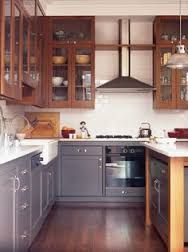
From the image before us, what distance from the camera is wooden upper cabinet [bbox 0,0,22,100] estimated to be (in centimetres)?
294

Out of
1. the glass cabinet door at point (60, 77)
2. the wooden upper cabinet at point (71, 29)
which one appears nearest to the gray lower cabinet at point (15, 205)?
the glass cabinet door at point (60, 77)

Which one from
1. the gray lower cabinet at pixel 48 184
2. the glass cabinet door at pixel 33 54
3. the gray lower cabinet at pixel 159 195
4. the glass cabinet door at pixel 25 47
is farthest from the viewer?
the glass cabinet door at pixel 33 54

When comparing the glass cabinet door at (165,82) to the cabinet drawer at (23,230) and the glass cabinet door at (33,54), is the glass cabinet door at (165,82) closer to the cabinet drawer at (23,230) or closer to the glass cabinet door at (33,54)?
the glass cabinet door at (33,54)

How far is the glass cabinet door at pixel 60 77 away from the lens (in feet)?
18.2

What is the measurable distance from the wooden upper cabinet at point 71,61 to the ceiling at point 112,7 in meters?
0.18

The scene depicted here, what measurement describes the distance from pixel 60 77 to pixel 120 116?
1101mm

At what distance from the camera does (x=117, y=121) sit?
588 centimetres

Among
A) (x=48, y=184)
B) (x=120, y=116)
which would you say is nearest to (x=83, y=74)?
(x=120, y=116)

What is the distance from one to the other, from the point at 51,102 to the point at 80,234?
7.67ft

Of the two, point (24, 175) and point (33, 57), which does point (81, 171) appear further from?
point (24, 175)

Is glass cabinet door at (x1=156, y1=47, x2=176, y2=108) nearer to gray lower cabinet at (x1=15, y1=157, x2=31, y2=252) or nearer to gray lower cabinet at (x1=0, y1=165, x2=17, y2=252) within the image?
gray lower cabinet at (x1=15, y1=157, x2=31, y2=252)

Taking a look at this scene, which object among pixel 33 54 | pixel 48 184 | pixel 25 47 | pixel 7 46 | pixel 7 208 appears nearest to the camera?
pixel 7 208

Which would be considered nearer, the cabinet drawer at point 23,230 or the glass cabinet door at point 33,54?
the cabinet drawer at point 23,230

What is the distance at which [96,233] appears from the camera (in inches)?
149
